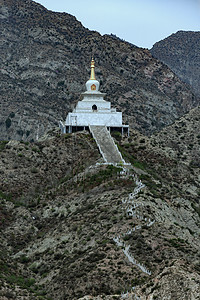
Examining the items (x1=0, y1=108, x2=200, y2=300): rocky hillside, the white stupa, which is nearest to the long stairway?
(x1=0, y1=108, x2=200, y2=300): rocky hillside

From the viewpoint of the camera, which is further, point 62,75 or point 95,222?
point 62,75

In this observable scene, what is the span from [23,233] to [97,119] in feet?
103

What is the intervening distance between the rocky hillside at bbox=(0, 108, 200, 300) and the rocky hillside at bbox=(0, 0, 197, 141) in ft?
112

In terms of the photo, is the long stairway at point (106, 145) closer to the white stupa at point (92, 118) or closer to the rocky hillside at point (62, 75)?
the white stupa at point (92, 118)

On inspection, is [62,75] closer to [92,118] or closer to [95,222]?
[92,118]

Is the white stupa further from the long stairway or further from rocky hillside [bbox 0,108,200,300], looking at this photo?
rocky hillside [bbox 0,108,200,300]

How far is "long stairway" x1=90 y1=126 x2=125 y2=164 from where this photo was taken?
7375 cm

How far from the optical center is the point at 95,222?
180 ft

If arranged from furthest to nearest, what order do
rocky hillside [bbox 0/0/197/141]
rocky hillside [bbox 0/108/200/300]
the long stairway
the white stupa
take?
rocky hillside [bbox 0/0/197/141], the white stupa, the long stairway, rocky hillside [bbox 0/108/200/300]

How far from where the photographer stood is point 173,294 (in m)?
36.0

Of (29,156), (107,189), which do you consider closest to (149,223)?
(107,189)

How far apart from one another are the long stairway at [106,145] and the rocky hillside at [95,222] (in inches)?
43.4

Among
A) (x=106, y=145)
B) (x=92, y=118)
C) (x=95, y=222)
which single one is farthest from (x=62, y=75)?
(x=95, y=222)

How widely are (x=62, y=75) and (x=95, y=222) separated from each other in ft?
276
